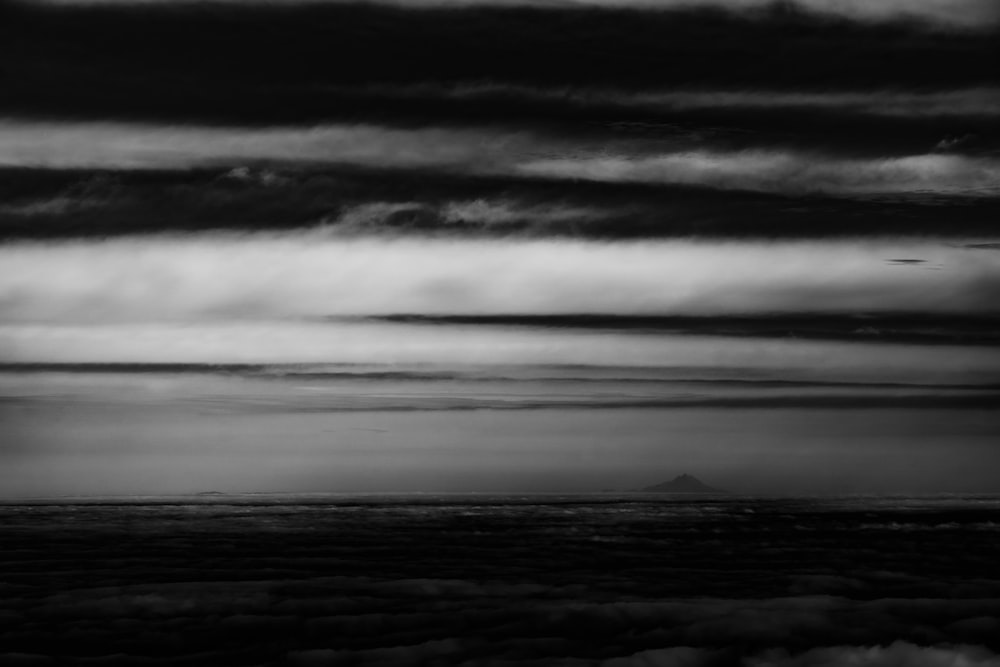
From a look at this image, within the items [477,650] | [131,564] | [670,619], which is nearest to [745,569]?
[670,619]

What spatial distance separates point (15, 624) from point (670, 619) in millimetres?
17002

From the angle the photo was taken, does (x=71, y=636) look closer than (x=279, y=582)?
Yes

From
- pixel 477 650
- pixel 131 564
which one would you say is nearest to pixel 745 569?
pixel 477 650

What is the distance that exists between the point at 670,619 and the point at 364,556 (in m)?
21.7

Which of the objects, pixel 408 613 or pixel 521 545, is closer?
pixel 408 613

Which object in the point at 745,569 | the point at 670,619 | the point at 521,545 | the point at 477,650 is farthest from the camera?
the point at 521,545

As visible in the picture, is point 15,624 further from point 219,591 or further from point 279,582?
point 279,582

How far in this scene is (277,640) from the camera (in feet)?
94.3

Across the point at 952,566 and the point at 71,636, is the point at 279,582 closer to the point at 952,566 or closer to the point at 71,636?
the point at 71,636

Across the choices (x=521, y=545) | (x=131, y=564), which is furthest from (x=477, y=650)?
(x=521, y=545)

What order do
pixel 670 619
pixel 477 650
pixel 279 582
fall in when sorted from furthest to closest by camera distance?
1. pixel 279 582
2. pixel 670 619
3. pixel 477 650

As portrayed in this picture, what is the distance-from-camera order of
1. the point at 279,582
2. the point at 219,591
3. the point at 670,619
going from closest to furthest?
1. the point at 670,619
2. the point at 219,591
3. the point at 279,582

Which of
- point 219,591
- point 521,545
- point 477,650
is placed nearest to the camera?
point 477,650

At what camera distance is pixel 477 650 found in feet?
90.9
